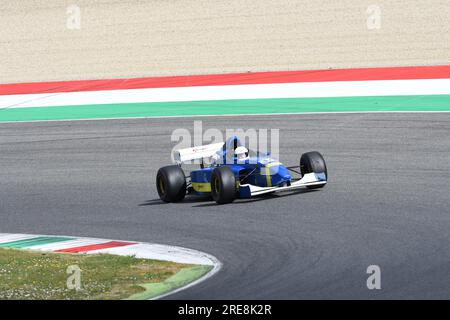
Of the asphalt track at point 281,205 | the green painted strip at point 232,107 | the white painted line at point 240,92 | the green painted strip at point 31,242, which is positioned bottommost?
the green painted strip at point 31,242

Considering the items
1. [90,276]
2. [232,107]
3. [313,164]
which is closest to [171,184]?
[313,164]

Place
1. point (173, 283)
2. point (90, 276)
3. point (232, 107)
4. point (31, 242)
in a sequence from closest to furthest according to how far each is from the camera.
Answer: point (173, 283)
point (90, 276)
point (31, 242)
point (232, 107)

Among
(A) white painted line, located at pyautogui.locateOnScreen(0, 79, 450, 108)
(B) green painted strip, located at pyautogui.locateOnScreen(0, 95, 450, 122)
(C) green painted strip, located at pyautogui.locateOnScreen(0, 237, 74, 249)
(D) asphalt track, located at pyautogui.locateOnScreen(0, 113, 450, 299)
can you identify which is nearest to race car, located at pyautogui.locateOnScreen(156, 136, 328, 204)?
(D) asphalt track, located at pyautogui.locateOnScreen(0, 113, 450, 299)

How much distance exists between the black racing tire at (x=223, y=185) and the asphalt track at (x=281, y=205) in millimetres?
167

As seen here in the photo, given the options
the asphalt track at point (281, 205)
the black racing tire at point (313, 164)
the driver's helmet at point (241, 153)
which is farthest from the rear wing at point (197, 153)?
the black racing tire at point (313, 164)

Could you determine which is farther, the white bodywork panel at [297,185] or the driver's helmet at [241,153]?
the driver's helmet at [241,153]

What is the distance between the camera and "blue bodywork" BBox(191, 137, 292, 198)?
14.0 m

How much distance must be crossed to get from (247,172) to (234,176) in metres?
0.45

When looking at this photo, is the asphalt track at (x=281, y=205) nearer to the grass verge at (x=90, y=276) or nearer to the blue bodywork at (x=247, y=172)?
the blue bodywork at (x=247, y=172)

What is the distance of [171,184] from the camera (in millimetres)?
14609

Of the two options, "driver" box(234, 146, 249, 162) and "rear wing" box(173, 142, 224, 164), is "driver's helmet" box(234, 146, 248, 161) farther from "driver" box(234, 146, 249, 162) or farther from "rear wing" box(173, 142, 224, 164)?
"rear wing" box(173, 142, 224, 164)

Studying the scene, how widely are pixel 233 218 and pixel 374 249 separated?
2843mm

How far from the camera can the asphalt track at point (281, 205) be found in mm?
9750

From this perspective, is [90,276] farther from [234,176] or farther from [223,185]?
[234,176]
